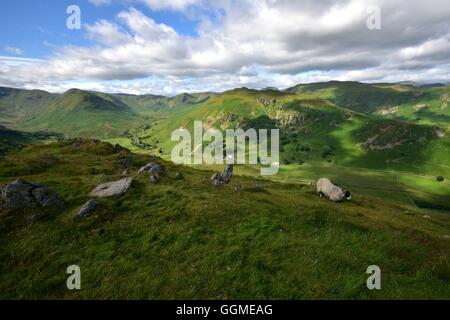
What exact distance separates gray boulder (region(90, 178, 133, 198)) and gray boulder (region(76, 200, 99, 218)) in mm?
3344

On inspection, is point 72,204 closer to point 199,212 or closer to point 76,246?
point 76,246

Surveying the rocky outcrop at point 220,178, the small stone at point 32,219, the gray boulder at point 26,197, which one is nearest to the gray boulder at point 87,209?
the small stone at point 32,219

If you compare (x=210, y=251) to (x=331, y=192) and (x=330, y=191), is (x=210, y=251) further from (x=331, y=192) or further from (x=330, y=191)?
(x=330, y=191)

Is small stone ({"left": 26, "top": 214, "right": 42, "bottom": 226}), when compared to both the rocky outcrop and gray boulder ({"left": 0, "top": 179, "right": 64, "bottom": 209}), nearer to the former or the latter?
gray boulder ({"left": 0, "top": 179, "right": 64, "bottom": 209})

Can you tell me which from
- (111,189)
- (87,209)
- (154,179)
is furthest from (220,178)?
(87,209)

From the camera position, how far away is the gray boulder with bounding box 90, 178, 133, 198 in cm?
3311

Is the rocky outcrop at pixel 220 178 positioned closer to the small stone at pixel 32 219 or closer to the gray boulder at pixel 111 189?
the gray boulder at pixel 111 189

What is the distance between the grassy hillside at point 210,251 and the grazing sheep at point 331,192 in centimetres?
1272

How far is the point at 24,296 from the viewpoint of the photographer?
1898cm

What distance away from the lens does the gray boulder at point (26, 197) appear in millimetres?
29359

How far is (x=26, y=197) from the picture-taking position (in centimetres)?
3006
